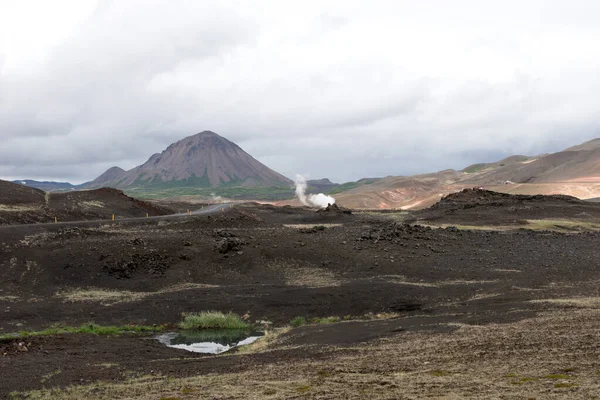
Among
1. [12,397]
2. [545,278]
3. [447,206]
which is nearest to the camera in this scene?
[12,397]

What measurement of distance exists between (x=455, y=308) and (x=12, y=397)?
1718cm

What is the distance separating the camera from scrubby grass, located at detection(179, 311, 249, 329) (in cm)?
2467

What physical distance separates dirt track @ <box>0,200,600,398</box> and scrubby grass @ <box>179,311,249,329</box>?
4.96 ft

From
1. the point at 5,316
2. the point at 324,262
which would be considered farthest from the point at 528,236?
the point at 5,316

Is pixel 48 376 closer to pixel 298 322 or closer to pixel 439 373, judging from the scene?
pixel 439 373

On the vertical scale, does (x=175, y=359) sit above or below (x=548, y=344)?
below

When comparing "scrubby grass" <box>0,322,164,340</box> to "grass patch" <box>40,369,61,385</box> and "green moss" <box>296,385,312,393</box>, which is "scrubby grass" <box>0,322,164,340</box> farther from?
"green moss" <box>296,385,312,393</box>

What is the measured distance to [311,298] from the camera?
28.2 meters

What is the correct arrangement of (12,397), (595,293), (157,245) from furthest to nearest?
(157,245) → (595,293) → (12,397)

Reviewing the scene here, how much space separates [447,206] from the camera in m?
71.6

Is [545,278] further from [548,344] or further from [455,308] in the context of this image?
[548,344]

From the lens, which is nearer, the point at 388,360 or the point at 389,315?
the point at 388,360

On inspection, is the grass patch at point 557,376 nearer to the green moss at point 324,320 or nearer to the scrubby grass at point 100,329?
the green moss at point 324,320

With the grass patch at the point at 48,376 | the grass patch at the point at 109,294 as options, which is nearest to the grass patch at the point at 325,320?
the grass patch at the point at 109,294
